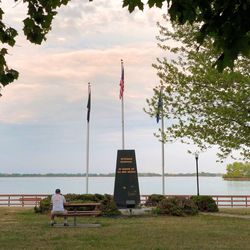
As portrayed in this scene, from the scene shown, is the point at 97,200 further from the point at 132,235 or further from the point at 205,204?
the point at 132,235

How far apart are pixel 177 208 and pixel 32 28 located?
1841 cm

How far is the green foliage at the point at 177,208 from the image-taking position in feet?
80.1

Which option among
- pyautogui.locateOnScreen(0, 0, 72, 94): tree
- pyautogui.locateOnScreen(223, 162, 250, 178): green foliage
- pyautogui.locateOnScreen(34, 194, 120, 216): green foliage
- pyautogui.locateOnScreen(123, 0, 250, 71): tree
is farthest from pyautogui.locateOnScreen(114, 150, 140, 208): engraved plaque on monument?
pyautogui.locateOnScreen(223, 162, 250, 178): green foliage

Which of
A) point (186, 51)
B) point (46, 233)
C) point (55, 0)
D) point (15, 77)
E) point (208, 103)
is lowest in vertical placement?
point (46, 233)

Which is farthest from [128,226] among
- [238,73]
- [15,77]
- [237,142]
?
[15,77]

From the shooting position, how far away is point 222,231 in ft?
55.8

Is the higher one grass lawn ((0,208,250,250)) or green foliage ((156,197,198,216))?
green foliage ((156,197,198,216))

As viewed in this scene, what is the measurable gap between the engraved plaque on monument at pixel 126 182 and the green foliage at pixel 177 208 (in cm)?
242

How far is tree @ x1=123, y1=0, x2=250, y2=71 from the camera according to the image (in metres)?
5.19

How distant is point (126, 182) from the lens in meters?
27.3

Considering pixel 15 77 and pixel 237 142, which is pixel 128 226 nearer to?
pixel 237 142

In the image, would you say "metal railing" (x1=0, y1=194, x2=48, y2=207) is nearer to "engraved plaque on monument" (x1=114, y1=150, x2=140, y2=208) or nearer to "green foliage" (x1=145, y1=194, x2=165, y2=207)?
"green foliage" (x1=145, y1=194, x2=165, y2=207)

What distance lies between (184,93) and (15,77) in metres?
14.8

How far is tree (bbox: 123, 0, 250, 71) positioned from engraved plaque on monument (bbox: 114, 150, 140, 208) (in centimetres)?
2149
